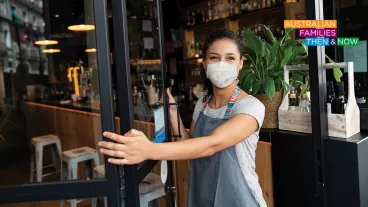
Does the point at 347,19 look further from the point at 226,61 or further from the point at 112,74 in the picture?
the point at 112,74

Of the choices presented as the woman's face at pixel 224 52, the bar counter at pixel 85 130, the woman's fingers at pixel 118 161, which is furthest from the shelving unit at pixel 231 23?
the woman's fingers at pixel 118 161

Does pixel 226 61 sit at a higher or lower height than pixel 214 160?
higher

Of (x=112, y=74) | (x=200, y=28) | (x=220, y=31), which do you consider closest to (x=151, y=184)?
(x=112, y=74)

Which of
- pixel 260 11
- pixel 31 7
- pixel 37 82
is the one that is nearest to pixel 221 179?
pixel 260 11

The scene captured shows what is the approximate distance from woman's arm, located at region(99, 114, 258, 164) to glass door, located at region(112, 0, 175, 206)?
73mm

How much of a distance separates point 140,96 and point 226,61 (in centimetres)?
42

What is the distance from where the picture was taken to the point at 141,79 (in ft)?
5.57

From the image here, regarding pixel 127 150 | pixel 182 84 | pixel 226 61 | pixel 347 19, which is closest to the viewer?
A: pixel 127 150

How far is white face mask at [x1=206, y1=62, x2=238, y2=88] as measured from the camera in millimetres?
1570

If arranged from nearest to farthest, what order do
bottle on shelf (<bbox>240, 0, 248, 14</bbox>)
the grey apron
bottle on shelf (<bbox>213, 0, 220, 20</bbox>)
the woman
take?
the woman, the grey apron, bottle on shelf (<bbox>240, 0, 248, 14</bbox>), bottle on shelf (<bbox>213, 0, 220, 20</bbox>)

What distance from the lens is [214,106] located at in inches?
66.7

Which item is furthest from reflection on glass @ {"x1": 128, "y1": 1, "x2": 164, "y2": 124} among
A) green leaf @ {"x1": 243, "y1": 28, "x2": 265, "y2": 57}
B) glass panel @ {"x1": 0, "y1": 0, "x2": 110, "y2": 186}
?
glass panel @ {"x1": 0, "y1": 0, "x2": 110, "y2": 186}

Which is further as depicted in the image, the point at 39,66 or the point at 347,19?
the point at 39,66

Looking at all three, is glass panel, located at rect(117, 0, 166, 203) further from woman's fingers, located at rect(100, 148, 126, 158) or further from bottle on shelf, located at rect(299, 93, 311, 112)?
bottle on shelf, located at rect(299, 93, 311, 112)
